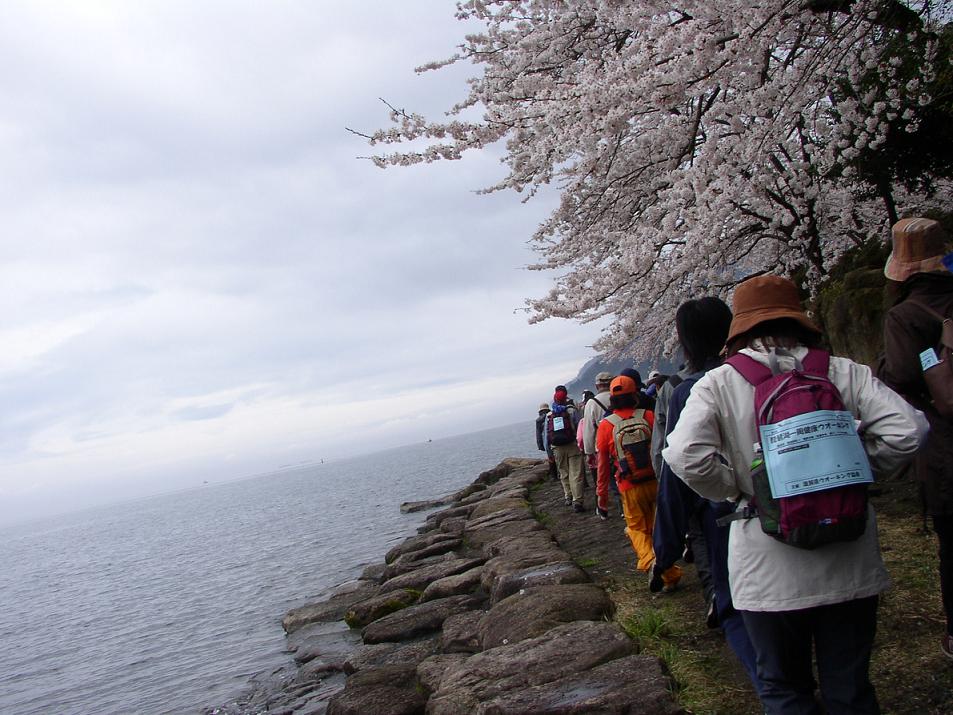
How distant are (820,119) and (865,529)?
23.3 ft

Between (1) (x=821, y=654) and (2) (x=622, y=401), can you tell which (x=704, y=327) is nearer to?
(1) (x=821, y=654)

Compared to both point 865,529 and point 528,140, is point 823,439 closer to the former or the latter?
point 865,529

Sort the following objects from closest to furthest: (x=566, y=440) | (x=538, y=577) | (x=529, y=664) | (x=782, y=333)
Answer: (x=782, y=333), (x=529, y=664), (x=538, y=577), (x=566, y=440)

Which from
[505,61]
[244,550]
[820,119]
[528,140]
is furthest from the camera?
[244,550]

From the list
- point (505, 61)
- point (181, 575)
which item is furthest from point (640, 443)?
point (181, 575)

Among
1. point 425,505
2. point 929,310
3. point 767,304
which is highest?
point 767,304

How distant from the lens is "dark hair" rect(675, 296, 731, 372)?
3357 mm

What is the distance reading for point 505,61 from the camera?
9.18 meters

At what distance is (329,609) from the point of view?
39.7ft

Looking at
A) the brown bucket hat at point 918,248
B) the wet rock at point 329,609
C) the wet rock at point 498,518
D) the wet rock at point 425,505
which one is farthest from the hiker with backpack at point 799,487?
the wet rock at point 425,505

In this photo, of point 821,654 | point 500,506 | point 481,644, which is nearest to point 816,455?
point 821,654

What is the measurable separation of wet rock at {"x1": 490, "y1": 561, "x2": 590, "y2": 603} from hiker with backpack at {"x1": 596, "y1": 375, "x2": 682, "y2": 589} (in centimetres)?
65

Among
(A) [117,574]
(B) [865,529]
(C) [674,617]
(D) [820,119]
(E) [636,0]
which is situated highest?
(E) [636,0]

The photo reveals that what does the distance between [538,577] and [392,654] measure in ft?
6.38
